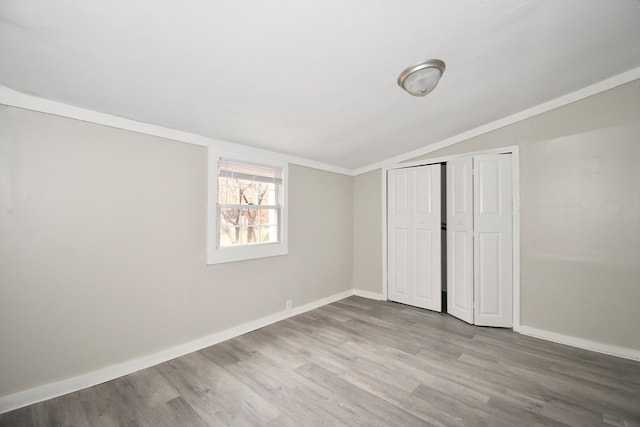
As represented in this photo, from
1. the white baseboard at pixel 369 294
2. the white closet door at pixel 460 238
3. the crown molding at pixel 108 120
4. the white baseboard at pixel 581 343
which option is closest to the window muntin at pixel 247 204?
the crown molding at pixel 108 120

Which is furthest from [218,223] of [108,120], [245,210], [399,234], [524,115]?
[524,115]

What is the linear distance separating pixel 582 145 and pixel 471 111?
1.18 meters

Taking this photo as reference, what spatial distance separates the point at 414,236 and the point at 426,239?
0.18 metres

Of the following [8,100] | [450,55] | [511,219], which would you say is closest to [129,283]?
[8,100]

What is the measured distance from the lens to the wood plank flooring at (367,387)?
1.70m

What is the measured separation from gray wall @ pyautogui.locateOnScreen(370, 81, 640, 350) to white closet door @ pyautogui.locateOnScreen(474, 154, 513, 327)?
0.48ft

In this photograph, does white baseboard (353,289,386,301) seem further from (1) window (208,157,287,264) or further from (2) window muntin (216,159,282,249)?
(2) window muntin (216,159,282,249)

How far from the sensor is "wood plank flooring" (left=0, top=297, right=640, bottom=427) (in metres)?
1.70

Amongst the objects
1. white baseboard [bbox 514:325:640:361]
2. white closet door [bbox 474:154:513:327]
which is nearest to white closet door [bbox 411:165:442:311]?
white closet door [bbox 474:154:513:327]

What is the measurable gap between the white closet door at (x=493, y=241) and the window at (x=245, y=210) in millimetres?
2502

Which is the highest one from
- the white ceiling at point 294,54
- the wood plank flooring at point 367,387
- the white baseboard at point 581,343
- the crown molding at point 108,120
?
the white ceiling at point 294,54

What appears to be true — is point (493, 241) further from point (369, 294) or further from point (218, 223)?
point (218, 223)

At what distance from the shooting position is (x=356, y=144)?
3.42 m

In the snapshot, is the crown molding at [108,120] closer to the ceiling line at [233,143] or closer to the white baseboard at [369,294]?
the ceiling line at [233,143]
